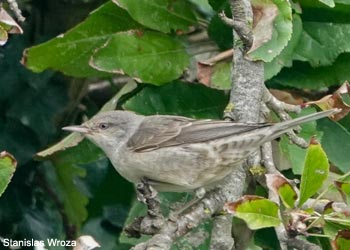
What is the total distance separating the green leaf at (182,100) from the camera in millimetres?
4008

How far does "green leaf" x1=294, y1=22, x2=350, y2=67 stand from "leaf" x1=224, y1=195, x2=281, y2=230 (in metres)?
1.15

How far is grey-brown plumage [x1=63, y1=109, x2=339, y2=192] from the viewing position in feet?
11.9

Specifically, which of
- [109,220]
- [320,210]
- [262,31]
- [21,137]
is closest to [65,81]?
[21,137]

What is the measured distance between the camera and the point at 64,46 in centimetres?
400

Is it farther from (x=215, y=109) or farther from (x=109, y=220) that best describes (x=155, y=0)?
(x=109, y=220)

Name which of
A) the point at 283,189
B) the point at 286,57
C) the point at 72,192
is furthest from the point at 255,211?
the point at 72,192

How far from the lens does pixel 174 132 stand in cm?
390

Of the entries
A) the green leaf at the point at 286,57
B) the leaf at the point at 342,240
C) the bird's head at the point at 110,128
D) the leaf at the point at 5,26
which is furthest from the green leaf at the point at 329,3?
the leaf at the point at 5,26

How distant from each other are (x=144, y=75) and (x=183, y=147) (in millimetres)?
330

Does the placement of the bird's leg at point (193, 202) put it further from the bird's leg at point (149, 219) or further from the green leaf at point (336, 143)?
the green leaf at point (336, 143)

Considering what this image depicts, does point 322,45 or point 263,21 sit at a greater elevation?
point 263,21

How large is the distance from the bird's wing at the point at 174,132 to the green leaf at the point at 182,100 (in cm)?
6

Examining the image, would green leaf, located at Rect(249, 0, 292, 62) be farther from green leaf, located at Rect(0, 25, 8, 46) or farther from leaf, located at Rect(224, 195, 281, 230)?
green leaf, located at Rect(0, 25, 8, 46)

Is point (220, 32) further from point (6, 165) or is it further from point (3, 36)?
point (6, 165)
